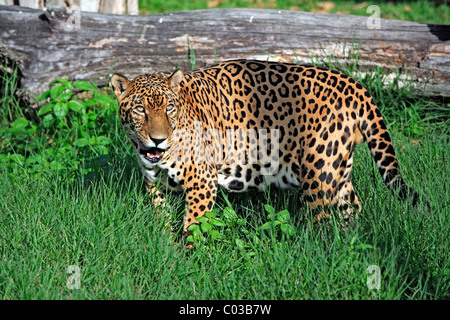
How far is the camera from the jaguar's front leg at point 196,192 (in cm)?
445

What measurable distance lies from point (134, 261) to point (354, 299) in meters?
1.61

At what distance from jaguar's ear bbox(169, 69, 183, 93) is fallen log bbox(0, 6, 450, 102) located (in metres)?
2.21

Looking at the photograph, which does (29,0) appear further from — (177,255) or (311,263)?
(311,263)

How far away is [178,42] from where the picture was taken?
262 inches

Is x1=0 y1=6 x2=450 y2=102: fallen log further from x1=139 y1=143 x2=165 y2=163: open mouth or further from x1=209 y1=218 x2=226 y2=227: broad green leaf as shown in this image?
x1=209 y1=218 x2=226 y2=227: broad green leaf

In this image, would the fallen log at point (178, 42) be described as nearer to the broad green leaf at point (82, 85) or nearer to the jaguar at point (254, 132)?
the broad green leaf at point (82, 85)

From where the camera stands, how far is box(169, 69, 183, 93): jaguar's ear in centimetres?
436

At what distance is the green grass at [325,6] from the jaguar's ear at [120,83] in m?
7.10

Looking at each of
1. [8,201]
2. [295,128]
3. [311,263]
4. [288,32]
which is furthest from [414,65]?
[8,201]

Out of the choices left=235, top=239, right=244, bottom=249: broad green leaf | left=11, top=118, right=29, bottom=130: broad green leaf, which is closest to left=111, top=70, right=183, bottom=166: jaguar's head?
left=235, top=239, right=244, bottom=249: broad green leaf

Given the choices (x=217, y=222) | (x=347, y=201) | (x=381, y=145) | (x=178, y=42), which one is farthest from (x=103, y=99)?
(x=381, y=145)

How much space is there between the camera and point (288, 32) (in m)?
6.64

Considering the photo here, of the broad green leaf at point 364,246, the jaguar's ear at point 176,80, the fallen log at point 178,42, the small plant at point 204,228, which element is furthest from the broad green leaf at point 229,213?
the fallen log at point 178,42

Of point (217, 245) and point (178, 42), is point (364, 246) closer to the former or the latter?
point (217, 245)
